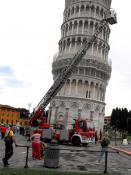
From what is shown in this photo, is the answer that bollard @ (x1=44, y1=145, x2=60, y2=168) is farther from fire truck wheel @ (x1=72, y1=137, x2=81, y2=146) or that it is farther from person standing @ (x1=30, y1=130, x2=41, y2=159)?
fire truck wheel @ (x1=72, y1=137, x2=81, y2=146)

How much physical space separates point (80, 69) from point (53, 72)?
359 inches

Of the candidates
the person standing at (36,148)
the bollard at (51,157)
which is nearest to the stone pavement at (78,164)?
the bollard at (51,157)

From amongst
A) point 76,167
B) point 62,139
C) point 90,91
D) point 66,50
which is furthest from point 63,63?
point 76,167

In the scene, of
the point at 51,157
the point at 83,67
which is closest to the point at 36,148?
the point at 51,157

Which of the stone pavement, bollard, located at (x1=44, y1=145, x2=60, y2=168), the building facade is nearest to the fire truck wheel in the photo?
the stone pavement

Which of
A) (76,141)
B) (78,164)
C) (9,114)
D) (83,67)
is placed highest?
(83,67)

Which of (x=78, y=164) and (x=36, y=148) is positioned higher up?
(x=36, y=148)

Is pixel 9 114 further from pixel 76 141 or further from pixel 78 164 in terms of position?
pixel 78 164

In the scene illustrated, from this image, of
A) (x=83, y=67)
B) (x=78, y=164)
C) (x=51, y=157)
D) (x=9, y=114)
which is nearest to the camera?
(x=51, y=157)

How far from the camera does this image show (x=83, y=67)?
2837 inches

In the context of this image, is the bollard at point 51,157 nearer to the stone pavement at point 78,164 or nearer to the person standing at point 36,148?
the stone pavement at point 78,164

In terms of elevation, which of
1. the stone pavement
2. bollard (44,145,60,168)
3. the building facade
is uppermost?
the building facade

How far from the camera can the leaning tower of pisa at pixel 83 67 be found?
235 ft

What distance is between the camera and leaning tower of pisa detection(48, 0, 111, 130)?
71750 mm
